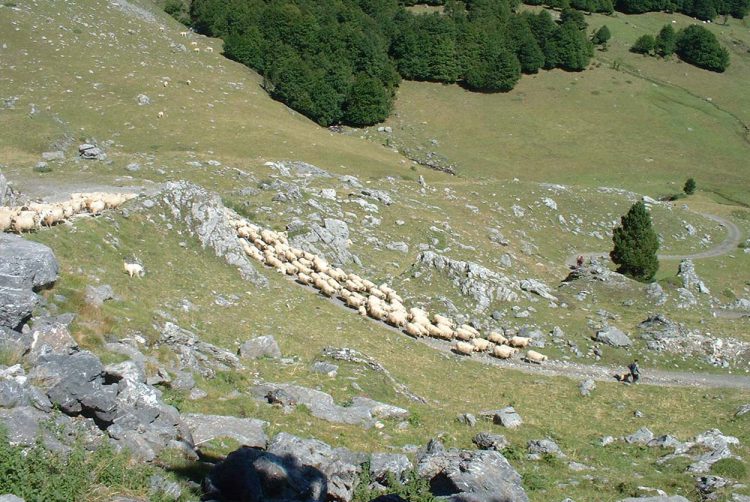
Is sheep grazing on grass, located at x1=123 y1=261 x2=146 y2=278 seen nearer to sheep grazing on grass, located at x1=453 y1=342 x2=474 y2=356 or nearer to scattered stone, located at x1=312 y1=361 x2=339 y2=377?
A: scattered stone, located at x1=312 y1=361 x2=339 y2=377

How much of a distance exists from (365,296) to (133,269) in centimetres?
1438

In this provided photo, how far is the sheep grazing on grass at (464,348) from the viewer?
3716 cm

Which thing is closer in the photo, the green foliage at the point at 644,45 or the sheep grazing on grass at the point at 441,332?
the sheep grazing on grass at the point at 441,332

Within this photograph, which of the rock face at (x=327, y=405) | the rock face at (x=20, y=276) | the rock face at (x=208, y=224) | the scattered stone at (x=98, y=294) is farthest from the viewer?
the rock face at (x=208, y=224)

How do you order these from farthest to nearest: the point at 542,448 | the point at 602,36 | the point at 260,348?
the point at 602,36
the point at 260,348
the point at 542,448

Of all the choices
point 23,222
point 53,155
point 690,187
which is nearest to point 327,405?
point 23,222

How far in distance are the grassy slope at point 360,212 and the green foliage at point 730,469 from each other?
188 cm

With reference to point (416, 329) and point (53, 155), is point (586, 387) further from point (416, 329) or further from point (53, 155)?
point (53, 155)

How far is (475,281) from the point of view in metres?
44.2

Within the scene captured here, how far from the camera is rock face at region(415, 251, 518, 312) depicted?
4369 centimetres

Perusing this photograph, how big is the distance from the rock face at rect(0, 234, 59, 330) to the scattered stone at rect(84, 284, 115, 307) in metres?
2.06

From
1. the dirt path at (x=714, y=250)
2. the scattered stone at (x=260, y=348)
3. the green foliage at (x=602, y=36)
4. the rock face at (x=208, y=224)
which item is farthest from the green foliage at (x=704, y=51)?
the scattered stone at (x=260, y=348)

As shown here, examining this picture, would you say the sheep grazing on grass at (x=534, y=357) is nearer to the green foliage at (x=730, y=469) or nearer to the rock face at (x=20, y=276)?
the green foliage at (x=730, y=469)

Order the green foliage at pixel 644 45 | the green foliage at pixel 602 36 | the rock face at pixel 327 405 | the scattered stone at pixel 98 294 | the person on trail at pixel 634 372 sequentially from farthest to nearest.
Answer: the green foliage at pixel 644 45, the green foliage at pixel 602 36, the person on trail at pixel 634 372, the scattered stone at pixel 98 294, the rock face at pixel 327 405
